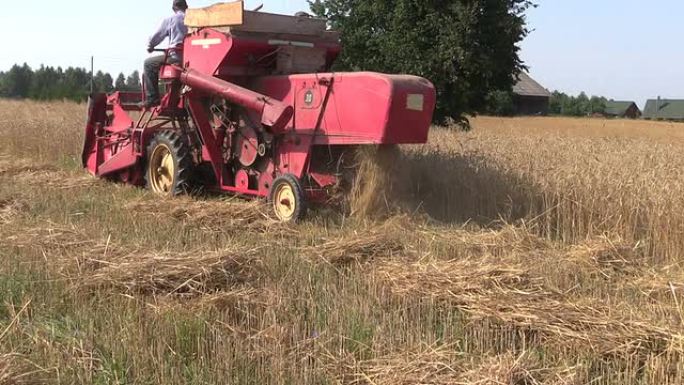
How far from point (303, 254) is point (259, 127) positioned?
95.2 inches

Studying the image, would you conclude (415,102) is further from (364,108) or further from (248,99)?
(248,99)

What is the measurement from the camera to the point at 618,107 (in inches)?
3912

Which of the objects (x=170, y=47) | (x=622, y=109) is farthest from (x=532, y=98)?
(x=170, y=47)

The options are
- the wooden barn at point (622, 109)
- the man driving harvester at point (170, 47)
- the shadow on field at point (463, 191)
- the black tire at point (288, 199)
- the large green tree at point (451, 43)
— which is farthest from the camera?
the wooden barn at point (622, 109)

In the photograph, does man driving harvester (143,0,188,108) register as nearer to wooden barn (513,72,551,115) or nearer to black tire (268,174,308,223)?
black tire (268,174,308,223)

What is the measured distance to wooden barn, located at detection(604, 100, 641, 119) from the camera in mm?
95125

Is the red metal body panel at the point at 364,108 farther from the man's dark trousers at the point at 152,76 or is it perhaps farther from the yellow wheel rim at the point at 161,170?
the man's dark trousers at the point at 152,76

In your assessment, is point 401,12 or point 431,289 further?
point 401,12

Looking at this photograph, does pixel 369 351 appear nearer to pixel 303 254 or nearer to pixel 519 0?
pixel 303 254

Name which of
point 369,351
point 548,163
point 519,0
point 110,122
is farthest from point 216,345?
point 519,0

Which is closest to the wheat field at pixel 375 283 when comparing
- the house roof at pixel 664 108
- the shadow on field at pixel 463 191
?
the shadow on field at pixel 463 191

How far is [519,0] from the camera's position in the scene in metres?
Result: 17.5

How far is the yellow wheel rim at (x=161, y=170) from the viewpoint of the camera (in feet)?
27.7

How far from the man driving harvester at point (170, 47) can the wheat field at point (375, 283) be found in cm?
141
